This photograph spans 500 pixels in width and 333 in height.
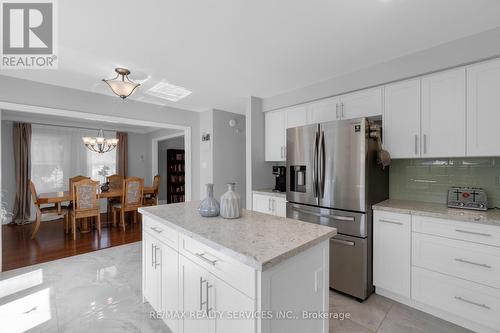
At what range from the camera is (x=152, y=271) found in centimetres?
192

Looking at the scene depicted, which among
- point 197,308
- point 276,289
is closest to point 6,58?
point 197,308

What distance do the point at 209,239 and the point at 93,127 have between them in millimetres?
6131

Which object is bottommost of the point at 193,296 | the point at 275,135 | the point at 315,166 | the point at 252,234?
the point at 193,296

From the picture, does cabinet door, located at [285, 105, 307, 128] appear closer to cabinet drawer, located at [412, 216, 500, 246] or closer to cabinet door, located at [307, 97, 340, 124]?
cabinet door, located at [307, 97, 340, 124]

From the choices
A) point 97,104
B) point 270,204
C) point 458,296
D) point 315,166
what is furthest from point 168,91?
point 458,296

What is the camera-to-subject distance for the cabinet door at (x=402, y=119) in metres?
2.18

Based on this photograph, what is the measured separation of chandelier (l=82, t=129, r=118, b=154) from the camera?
490 centimetres

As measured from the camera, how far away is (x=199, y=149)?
4.46m

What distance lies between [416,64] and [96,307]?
148 inches

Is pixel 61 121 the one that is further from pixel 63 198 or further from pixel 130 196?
pixel 130 196

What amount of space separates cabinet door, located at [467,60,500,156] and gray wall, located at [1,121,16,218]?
25.0 feet

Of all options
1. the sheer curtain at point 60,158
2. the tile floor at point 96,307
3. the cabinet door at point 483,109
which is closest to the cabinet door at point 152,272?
the tile floor at point 96,307

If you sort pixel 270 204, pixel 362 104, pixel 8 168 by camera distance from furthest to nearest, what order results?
1. pixel 8 168
2. pixel 270 204
3. pixel 362 104

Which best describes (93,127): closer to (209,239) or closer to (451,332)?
(209,239)
